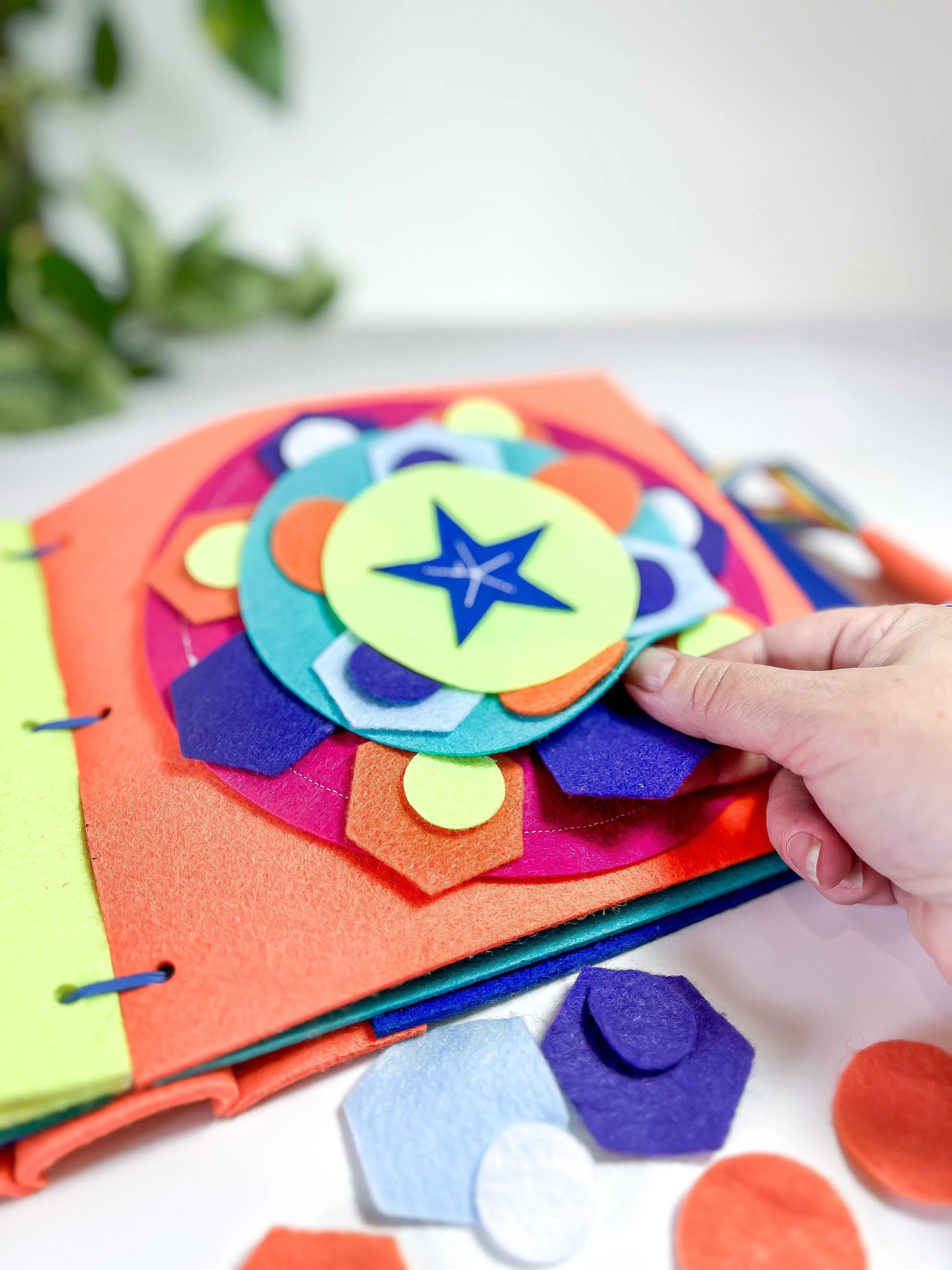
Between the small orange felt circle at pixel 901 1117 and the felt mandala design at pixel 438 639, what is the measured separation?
0.16 m

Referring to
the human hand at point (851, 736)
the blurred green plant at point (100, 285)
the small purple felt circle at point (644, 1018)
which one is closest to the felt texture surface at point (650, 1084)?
the small purple felt circle at point (644, 1018)

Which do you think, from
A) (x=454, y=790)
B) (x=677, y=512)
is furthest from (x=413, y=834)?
(x=677, y=512)

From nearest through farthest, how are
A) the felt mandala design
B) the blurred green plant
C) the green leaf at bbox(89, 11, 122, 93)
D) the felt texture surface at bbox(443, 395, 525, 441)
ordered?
the felt mandala design
the felt texture surface at bbox(443, 395, 525, 441)
the blurred green plant
the green leaf at bbox(89, 11, 122, 93)

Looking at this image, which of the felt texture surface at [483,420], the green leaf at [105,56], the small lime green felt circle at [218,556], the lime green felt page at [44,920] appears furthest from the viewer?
the green leaf at [105,56]

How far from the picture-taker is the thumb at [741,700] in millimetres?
542

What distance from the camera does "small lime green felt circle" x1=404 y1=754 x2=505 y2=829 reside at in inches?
21.8

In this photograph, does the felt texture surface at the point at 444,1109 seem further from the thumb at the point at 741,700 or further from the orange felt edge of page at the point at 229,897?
the thumb at the point at 741,700

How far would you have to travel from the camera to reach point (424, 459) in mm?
762

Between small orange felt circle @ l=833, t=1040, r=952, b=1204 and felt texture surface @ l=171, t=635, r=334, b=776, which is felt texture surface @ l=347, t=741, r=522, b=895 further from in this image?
small orange felt circle @ l=833, t=1040, r=952, b=1204

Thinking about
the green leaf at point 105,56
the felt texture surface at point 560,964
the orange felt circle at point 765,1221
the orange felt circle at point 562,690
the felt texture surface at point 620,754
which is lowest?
the orange felt circle at point 765,1221

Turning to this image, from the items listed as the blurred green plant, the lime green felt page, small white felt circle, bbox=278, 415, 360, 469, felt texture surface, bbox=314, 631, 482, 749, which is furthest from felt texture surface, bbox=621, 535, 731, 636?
the blurred green plant

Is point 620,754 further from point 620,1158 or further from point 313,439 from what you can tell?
point 313,439

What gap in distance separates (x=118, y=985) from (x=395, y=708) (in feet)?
0.69

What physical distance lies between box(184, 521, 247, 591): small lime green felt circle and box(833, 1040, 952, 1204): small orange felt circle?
1.62 ft
